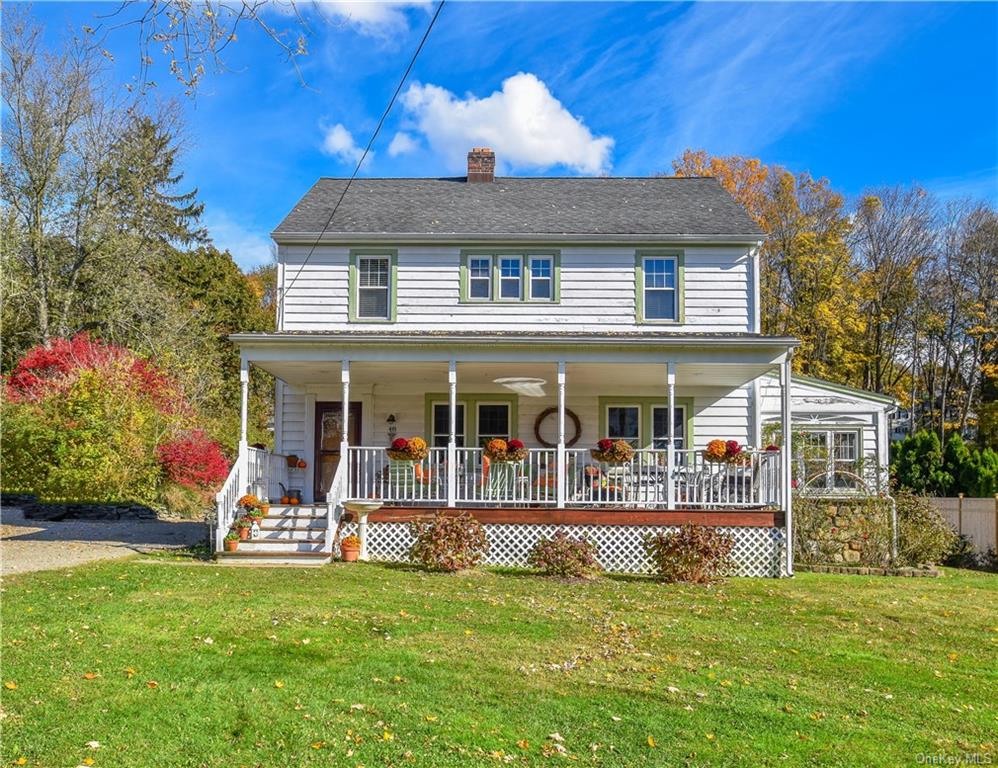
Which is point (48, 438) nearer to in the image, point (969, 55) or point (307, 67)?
point (307, 67)

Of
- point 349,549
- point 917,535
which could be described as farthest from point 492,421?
point 917,535

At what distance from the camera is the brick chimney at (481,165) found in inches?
758

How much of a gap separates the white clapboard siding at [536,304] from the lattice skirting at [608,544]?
456 cm

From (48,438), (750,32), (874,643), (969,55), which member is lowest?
(874,643)

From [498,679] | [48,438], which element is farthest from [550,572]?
[48,438]

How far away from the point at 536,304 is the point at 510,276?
0.79m

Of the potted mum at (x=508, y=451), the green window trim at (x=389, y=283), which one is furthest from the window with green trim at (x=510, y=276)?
the potted mum at (x=508, y=451)

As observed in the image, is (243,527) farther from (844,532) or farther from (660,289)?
(844,532)

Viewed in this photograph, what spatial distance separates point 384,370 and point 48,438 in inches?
369

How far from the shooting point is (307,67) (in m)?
5.04

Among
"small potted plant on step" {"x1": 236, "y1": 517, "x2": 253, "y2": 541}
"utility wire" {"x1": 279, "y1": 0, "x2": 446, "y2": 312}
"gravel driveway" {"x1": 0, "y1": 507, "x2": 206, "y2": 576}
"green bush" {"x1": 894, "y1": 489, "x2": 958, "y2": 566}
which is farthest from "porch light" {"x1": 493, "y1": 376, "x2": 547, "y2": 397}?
"green bush" {"x1": 894, "y1": 489, "x2": 958, "y2": 566}

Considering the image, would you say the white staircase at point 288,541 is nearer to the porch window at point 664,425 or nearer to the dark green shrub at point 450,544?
the dark green shrub at point 450,544

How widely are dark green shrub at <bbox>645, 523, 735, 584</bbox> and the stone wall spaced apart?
11.5 feet

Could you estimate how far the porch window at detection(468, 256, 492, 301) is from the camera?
650 inches
